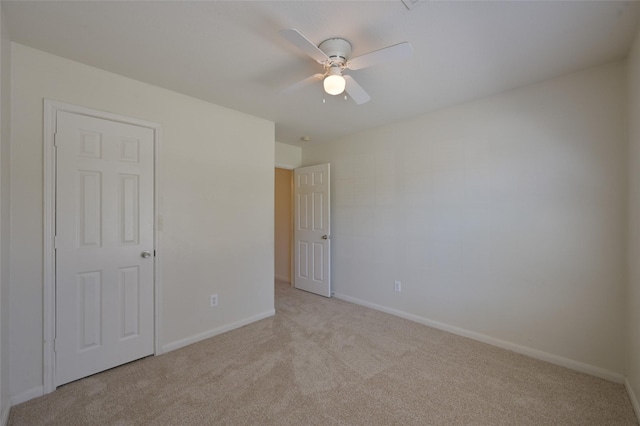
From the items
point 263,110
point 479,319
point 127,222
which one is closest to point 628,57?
point 479,319

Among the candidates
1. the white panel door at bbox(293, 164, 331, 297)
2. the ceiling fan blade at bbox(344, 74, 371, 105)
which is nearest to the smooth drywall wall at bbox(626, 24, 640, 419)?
the ceiling fan blade at bbox(344, 74, 371, 105)

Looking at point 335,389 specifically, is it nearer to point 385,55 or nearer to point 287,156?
point 385,55

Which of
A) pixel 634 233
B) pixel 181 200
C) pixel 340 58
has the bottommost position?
pixel 634 233

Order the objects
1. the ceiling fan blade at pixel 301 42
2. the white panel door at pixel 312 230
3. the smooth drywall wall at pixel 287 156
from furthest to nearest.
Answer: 1. the smooth drywall wall at pixel 287 156
2. the white panel door at pixel 312 230
3. the ceiling fan blade at pixel 301 42

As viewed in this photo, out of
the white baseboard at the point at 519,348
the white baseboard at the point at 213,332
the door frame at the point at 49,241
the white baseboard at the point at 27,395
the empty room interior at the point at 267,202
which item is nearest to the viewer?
the empty room interior at the point at 267,202

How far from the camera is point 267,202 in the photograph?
131 inches

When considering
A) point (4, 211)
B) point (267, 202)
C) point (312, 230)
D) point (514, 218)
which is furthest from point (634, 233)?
point (4, 211)

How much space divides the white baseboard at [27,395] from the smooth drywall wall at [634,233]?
153 inches

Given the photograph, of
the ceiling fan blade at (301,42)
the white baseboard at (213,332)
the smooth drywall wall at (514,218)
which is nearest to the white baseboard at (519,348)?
the smooth drywall wall at (514,218)

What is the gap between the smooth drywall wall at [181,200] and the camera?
6.15ft

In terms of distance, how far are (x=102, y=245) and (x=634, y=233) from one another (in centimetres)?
382

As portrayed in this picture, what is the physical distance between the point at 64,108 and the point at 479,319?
3.93 meters

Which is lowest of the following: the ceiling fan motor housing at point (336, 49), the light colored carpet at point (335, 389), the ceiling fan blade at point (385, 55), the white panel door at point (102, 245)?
the light colored carpet at point (335, 389)

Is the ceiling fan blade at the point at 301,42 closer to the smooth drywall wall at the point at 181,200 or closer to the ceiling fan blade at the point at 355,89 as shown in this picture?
the ceiling fan blade at the point at 355,89
